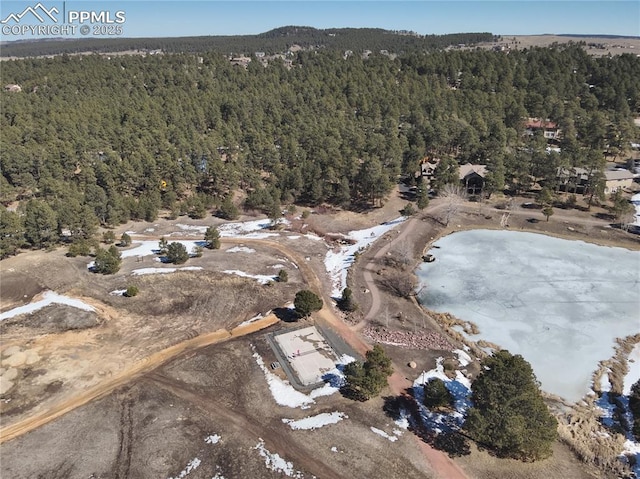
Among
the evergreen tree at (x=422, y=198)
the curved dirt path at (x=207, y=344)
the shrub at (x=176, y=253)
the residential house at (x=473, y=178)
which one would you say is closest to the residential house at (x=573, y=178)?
the residential house at (x=473, y=178)

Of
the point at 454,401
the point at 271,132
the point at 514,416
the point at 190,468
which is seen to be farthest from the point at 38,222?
the point at 514,416

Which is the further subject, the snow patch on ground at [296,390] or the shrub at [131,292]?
the shrub at [131,292]

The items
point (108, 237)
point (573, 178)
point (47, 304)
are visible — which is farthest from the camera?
point (573, 178)

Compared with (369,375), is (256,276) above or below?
below

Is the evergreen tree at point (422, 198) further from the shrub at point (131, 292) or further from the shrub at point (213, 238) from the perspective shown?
the shrub at point (131, 292)

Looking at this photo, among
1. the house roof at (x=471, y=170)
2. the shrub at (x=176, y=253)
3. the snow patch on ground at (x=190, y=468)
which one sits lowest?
the snow patch on ground at (x=190, y=468)

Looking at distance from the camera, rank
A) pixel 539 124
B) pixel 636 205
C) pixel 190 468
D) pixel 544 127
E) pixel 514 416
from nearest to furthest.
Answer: pixel 514 416
pixel 190 468
pixel 636 205
pixel 544 127
pixel 539 124

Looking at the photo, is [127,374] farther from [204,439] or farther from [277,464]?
[277,464]

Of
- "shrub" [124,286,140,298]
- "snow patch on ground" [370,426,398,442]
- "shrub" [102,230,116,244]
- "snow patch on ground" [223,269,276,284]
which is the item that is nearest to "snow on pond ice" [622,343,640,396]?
"snow patch on ground" [370,426,398,442]

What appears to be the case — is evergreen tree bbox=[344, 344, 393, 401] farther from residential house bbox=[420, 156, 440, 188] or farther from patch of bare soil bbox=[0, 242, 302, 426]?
residential house bbox=[420, 156, 440, 188]
